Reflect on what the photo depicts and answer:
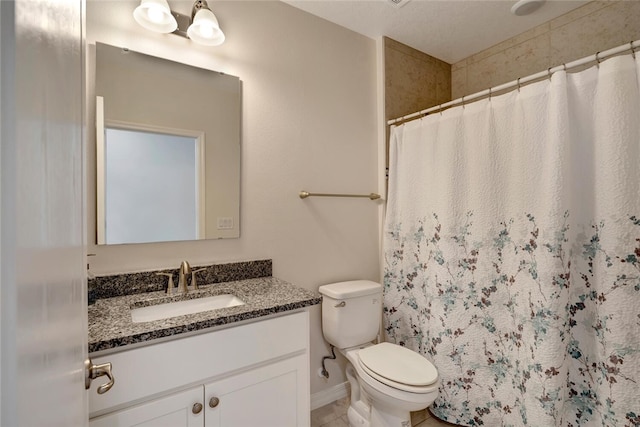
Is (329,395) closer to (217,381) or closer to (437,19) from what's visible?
(217,381)

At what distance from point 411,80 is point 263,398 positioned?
2.24m

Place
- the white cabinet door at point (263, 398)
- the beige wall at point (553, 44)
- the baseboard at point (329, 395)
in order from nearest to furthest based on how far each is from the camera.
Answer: the white cabinet door at point (263, 398) < the beige wall at point (553, 44) < the baseboard at point (329, 395)

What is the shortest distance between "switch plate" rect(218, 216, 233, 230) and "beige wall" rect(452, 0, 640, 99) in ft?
6.92

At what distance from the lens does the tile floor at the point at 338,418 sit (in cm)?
182

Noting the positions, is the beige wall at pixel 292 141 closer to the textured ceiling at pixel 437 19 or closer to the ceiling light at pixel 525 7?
the textured ceiling at pixel 437 19

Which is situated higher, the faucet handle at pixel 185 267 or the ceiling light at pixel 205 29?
the ceiling light at pixel 205 29

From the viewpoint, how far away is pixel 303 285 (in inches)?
74.5

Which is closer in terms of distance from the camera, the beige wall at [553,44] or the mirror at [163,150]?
the mirror at [163,150]

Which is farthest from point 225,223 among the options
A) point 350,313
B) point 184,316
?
point 350,313

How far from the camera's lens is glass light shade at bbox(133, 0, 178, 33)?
1.36 m

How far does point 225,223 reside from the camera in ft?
5.33

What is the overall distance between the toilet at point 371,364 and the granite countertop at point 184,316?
0.45 metres

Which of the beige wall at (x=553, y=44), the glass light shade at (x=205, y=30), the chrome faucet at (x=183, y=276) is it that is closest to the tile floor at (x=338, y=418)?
the chrome faucet at (x=183, y=276)

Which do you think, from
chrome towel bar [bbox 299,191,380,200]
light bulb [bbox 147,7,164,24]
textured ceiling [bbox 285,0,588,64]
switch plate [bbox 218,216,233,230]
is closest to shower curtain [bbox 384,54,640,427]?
chrome towel bar [bbox 299,191,380,200]
